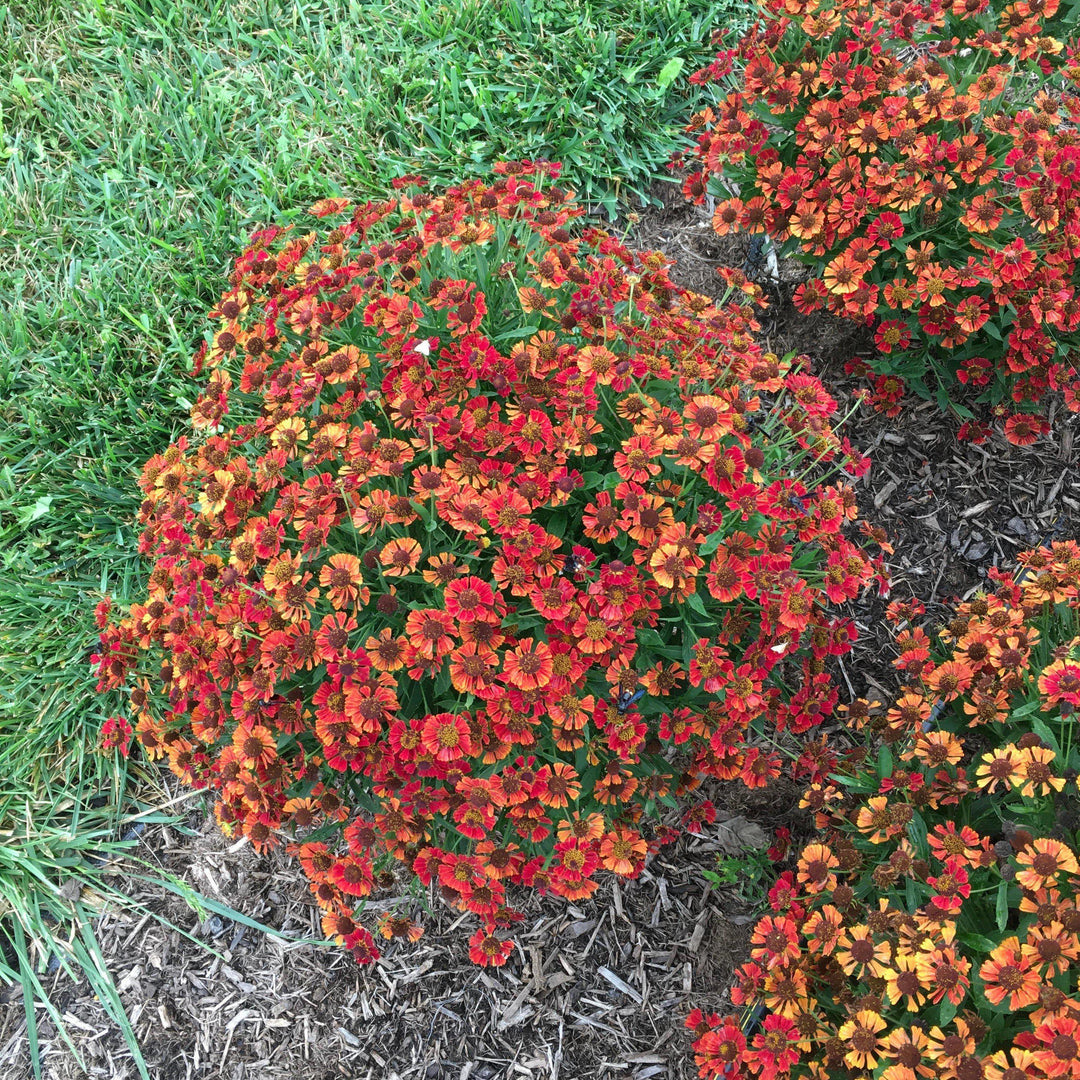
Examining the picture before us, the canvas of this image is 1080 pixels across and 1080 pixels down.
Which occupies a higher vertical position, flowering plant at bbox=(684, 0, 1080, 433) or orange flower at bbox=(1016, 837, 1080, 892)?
flowering plant at bbox=(684, 0, 1080, 433)

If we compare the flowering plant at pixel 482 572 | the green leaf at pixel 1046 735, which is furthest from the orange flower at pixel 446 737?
the green leaf at pixel 1046 735

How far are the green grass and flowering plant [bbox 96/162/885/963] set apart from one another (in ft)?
3.52

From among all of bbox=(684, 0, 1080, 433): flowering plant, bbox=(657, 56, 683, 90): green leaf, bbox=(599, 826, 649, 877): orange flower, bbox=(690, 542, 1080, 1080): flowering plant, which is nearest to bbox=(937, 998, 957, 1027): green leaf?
bbox=(690, 542, 1080, 1080): flowering plant

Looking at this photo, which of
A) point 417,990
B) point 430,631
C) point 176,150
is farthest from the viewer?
point 176,150

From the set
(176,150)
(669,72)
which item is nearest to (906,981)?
(669,72)

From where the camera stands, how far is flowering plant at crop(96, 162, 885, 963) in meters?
1.84

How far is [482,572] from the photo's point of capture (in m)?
2.06

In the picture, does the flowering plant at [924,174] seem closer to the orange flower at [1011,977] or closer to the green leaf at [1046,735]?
the green leaf at [1046,735]

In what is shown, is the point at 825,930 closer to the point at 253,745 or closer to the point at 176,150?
the point at 253,745

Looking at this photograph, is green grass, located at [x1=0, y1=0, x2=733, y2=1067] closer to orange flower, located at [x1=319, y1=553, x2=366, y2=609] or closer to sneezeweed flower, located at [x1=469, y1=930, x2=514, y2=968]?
orange flower, located at [x1=319, y1=553, x2=366, y2=609]

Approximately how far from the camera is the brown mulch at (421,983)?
2418 mm

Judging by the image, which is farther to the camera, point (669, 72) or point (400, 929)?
point (669, 72)

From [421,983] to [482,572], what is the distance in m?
1.24

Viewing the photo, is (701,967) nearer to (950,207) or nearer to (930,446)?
(930,446)
